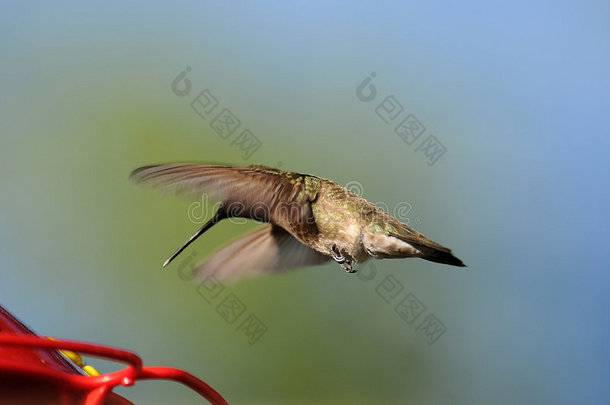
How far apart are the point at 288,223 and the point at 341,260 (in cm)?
27

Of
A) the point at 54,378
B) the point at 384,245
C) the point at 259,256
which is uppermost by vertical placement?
the point at 384,245

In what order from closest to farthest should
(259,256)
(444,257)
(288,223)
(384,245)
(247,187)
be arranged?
(444,257), (247,187), (384,245), (288,223), (259,256)

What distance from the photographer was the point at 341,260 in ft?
8.27

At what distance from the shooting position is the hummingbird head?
239cm

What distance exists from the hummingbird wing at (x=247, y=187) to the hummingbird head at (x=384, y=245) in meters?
0.25

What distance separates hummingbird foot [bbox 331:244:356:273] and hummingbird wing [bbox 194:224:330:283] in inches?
14.3

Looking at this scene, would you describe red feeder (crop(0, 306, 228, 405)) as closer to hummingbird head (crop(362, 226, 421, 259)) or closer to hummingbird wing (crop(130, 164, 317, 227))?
hummingbird wing (crop(130, 164, 317, 227))

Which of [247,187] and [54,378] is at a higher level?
[247,187]

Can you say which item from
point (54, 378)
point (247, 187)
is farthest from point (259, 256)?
point (54, 378)

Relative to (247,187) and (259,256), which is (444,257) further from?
(259,256)

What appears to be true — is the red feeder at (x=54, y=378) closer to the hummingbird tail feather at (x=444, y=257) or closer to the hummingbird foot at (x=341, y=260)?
the hummingbird tail feather at (x=444, y=257)

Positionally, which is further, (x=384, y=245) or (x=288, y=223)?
(x=288, y=223)

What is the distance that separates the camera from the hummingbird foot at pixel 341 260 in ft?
8.23

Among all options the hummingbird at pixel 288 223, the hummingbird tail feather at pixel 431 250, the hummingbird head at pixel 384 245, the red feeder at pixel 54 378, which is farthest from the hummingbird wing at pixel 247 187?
the red feeder at pixel 54 378
